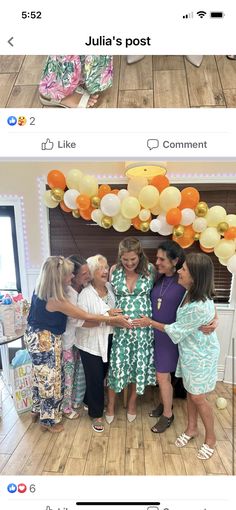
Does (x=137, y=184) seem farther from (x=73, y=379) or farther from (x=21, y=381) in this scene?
(x=21, y=381)

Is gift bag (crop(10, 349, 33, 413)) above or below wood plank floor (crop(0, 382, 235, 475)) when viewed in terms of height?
above

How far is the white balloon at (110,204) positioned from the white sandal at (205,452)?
92cm

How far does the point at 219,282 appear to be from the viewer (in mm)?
1817

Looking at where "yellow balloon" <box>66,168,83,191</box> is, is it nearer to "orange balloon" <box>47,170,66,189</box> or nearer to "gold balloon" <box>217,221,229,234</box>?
"orange balloon" <box>47,170,66,189</box>

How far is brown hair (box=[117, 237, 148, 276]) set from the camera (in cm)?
125

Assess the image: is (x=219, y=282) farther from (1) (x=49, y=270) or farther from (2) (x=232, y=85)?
(2) (x=232, y=85)

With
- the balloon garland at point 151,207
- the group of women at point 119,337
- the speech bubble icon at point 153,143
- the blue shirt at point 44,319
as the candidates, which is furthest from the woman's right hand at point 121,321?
the speech bubble icon at point 153,143

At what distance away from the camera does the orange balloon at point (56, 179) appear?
1327 mm

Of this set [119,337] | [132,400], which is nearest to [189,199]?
[119,337]

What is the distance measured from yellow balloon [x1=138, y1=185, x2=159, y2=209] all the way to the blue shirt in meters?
0.53

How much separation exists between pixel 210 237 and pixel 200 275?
32cm

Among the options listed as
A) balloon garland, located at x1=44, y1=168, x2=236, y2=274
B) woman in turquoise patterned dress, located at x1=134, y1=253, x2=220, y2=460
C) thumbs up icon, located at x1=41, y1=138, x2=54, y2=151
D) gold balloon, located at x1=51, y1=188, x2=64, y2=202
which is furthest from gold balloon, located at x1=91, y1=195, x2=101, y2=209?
thumbs up icon, located at x1=41, y1=138, x2=54, y2=151

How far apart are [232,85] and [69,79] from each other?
1.46ft
